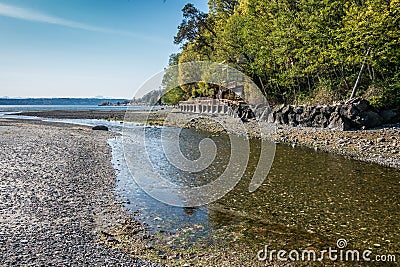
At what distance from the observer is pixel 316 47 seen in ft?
90.7

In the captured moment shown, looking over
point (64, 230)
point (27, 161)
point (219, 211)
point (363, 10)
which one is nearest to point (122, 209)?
point (64, 230)

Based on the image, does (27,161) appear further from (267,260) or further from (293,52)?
(293,52)

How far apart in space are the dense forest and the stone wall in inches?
48.1

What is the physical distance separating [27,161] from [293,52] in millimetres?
24855

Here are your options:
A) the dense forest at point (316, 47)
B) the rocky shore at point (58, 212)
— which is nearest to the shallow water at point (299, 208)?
the rocky shore at point (58, 212)

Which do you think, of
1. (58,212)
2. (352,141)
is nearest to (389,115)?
(352,141)

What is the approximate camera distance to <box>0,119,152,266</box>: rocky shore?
615cm

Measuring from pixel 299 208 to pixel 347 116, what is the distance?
15653 millimetres

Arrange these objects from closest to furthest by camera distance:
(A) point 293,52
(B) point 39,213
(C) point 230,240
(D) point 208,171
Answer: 1. (C) point 230,240
2. (B) point 39,213
3. (D) point 208,171
4. (A) point 293,52

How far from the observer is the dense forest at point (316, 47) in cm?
2270

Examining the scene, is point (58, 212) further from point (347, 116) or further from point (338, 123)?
point (347, 116)

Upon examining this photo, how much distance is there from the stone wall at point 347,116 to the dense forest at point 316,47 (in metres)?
1.22

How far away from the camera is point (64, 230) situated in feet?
24.2

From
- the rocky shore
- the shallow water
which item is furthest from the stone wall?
the rocky shore
